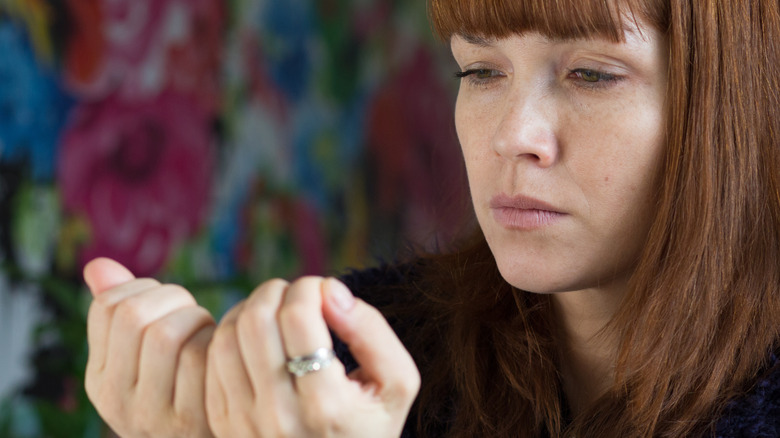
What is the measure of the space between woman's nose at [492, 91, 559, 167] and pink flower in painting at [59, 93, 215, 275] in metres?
1.37

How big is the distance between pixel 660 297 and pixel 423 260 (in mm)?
445

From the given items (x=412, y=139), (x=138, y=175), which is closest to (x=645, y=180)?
(x=138, y=175)

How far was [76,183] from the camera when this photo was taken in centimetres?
192

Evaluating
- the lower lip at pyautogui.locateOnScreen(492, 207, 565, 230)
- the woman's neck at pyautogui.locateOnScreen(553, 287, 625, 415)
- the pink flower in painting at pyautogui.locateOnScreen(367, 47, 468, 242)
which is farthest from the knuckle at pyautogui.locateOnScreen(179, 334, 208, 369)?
the pink flower in painting at pyautogui.locateOnScreen(367, 47, 468, 242)

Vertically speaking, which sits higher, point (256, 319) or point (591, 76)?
point (591, 76)

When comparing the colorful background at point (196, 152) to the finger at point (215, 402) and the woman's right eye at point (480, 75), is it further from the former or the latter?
the finger at point (215, 402)

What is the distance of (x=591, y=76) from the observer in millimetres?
812

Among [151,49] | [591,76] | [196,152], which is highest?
[151,49]

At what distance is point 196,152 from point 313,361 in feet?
5.43

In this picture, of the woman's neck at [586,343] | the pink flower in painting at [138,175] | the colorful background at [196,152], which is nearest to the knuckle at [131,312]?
the woman's neck at [586,343]

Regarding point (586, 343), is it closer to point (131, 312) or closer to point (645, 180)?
point (645, 180)

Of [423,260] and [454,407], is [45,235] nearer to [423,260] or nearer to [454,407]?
[423,260]

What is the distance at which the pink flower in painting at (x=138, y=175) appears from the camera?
6.31 ft

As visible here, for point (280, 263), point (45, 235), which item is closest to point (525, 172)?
point (45, 235)
